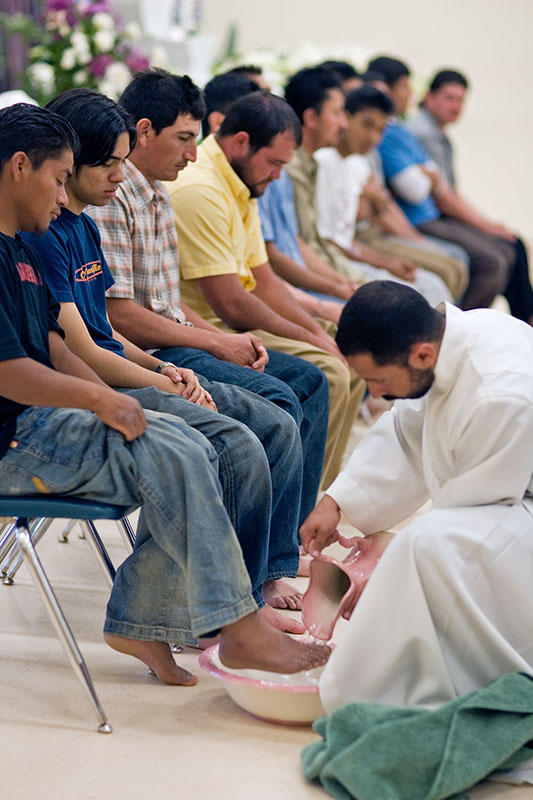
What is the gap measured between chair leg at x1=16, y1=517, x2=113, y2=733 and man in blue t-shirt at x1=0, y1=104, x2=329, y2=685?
0.11m

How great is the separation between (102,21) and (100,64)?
17 cm

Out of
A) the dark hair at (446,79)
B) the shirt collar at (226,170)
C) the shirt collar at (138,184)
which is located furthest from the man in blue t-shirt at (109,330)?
the dark hair at (446,79)

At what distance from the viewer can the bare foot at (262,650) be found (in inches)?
84.9

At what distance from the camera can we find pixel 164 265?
2.97 m

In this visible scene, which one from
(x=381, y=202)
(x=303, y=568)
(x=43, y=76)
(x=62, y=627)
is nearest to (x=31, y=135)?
(x=62, y=627)

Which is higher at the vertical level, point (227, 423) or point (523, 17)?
point (523, 17)

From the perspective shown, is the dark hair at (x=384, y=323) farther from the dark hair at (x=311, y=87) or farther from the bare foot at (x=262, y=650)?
the dark hair at (x=311, y=87)

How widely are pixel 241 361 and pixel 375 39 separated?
22.7 feet

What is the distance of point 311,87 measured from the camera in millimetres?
4188

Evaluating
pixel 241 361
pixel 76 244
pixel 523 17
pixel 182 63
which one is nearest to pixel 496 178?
pixel 523 17

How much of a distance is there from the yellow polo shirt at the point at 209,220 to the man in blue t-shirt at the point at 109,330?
21.4 inches

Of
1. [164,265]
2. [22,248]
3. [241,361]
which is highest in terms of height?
[22,248]

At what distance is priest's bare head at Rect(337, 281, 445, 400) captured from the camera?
2111 mm

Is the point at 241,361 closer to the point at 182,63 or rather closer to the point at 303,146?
the point at 303,146
